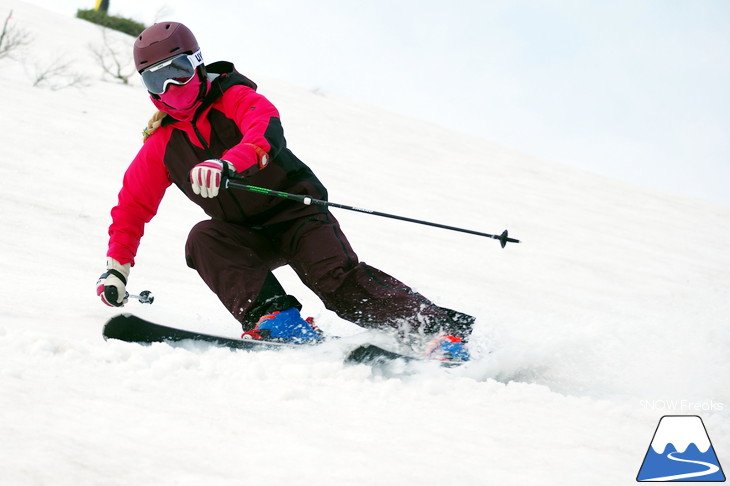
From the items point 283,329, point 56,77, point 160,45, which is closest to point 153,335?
point 283,329

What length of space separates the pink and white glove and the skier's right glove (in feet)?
2.48

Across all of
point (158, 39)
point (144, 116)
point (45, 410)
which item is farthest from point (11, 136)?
point (45, 410)

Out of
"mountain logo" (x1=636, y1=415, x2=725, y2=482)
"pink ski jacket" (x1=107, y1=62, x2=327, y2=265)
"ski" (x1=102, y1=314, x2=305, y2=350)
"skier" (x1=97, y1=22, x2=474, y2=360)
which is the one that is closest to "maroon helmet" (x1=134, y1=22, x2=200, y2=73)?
"skier" (x1=97, y1=22, x2=474, y2=360)

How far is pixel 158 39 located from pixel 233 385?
182 cm

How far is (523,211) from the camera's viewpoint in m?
10.9

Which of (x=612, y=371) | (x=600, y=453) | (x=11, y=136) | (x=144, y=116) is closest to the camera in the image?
(x=600, y=453)

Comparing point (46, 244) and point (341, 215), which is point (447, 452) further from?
point (341, 215)

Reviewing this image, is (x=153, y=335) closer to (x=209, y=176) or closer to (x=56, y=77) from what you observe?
(x=209, y=176)

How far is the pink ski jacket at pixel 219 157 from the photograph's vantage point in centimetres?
324

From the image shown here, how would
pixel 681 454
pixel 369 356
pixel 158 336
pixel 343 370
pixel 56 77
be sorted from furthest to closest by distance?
pixel 56 77, pixel 158 336, pixel 369 356, pixel 343 370, pixel 681 454

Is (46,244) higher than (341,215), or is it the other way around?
(341,215)

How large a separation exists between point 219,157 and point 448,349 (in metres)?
1.38

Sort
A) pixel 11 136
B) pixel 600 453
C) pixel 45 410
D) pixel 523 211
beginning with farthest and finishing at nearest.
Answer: pixel 523 211 → pixel 11 136 → pixel 600 453 → pixel 45 410

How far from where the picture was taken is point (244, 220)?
333 cm
